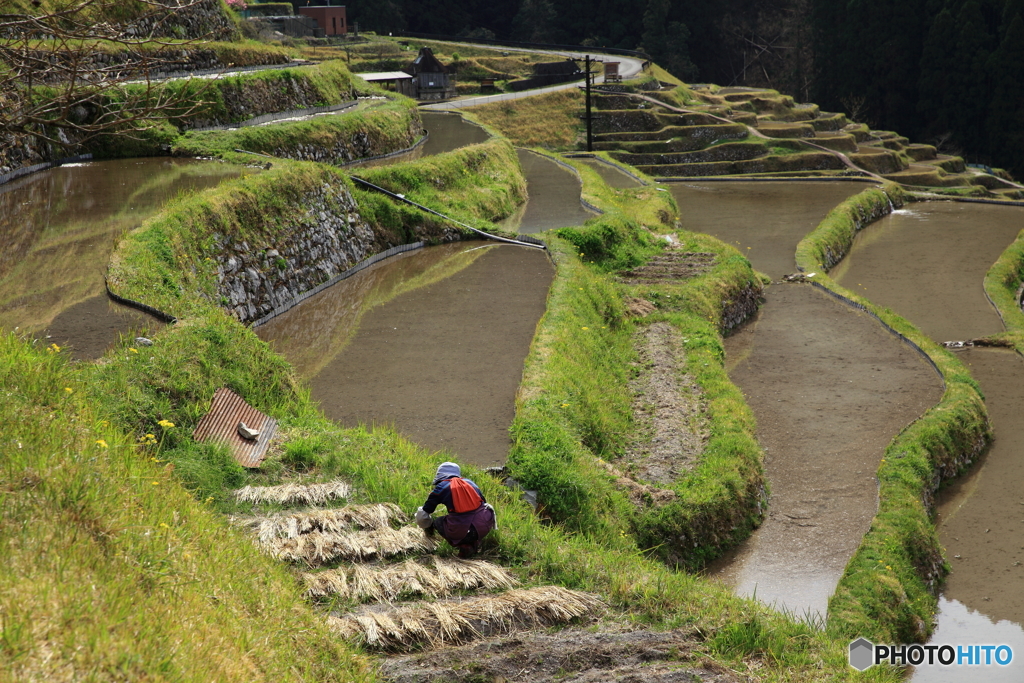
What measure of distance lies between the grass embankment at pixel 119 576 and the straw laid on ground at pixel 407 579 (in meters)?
0.47

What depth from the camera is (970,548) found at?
12.9 meters

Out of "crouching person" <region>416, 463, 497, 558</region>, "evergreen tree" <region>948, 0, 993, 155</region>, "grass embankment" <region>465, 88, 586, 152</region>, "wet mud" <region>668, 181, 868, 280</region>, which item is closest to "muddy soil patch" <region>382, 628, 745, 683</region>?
"crouching person" <region>416, 463, 497, 558</region>

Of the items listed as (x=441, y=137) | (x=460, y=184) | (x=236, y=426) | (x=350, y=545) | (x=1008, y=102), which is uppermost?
(x=1008, y=102)

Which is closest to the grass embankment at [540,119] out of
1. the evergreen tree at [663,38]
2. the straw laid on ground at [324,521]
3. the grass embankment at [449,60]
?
the grass embankment at [449,60]

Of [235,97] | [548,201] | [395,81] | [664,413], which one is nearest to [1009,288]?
[548,201]

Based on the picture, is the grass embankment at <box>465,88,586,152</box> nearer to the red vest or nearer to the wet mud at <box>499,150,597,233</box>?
the wet mud at <box>499,150,597,233</box>

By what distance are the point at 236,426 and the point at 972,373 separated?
682 inches

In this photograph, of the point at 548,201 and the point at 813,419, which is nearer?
the point at 813,419

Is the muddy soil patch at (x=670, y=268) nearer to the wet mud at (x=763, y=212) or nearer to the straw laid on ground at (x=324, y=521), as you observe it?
the wet mud at (x=763, y=212)

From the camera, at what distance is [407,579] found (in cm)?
699

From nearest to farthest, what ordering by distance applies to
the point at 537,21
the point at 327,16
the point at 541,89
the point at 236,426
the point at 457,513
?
the point at 457,513 → the point at 236,426 → the point at 541,89 → the point at 327,16 → the point at 537,21

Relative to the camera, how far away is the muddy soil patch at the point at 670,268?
68.4ft

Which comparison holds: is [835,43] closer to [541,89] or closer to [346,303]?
[541,89]

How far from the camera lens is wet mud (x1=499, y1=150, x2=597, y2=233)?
22938mm
